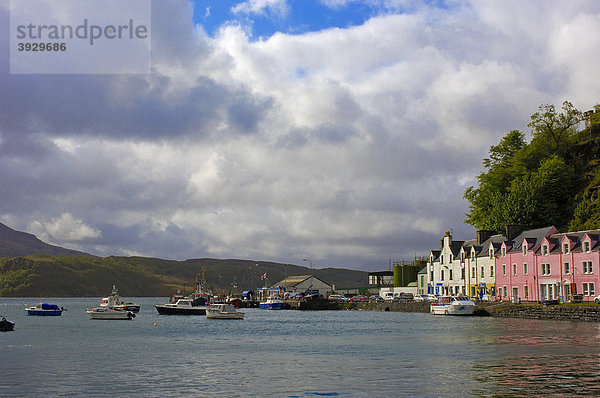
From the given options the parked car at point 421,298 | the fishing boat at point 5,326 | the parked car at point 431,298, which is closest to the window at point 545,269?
the parked car at point 431,298

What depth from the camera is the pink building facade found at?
90.1 m

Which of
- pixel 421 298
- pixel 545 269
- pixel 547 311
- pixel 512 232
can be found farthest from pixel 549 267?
pixel 421 298

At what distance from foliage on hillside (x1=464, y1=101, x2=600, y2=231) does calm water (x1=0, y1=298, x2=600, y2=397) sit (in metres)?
50.8

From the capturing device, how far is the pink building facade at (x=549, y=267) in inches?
3546

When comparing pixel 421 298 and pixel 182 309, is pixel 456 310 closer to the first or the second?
pixel 421 298

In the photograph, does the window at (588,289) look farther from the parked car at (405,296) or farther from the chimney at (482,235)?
the parked car at (405,296)

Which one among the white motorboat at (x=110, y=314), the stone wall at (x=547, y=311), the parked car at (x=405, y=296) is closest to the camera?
the stone wall at (x=547, y=311)

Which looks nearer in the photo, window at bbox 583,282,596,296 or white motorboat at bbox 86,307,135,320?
window at bbox 583,282,596,296

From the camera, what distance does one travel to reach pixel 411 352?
51.2 meters

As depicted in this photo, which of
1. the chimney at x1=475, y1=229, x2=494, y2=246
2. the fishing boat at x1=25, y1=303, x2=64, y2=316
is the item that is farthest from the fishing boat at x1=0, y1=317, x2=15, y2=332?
the chimney at x1=475, y1=229, x2=494, y2=246

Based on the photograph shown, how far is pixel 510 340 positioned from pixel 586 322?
2288 cm

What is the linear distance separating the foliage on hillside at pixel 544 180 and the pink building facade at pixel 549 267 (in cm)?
994

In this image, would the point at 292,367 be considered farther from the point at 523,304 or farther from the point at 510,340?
the point at 523,304

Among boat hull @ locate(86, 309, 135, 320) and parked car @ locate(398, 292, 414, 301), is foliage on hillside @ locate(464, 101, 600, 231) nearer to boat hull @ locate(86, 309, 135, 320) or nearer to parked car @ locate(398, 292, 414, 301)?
parked car @ locate(398, 292, 414, 301)
